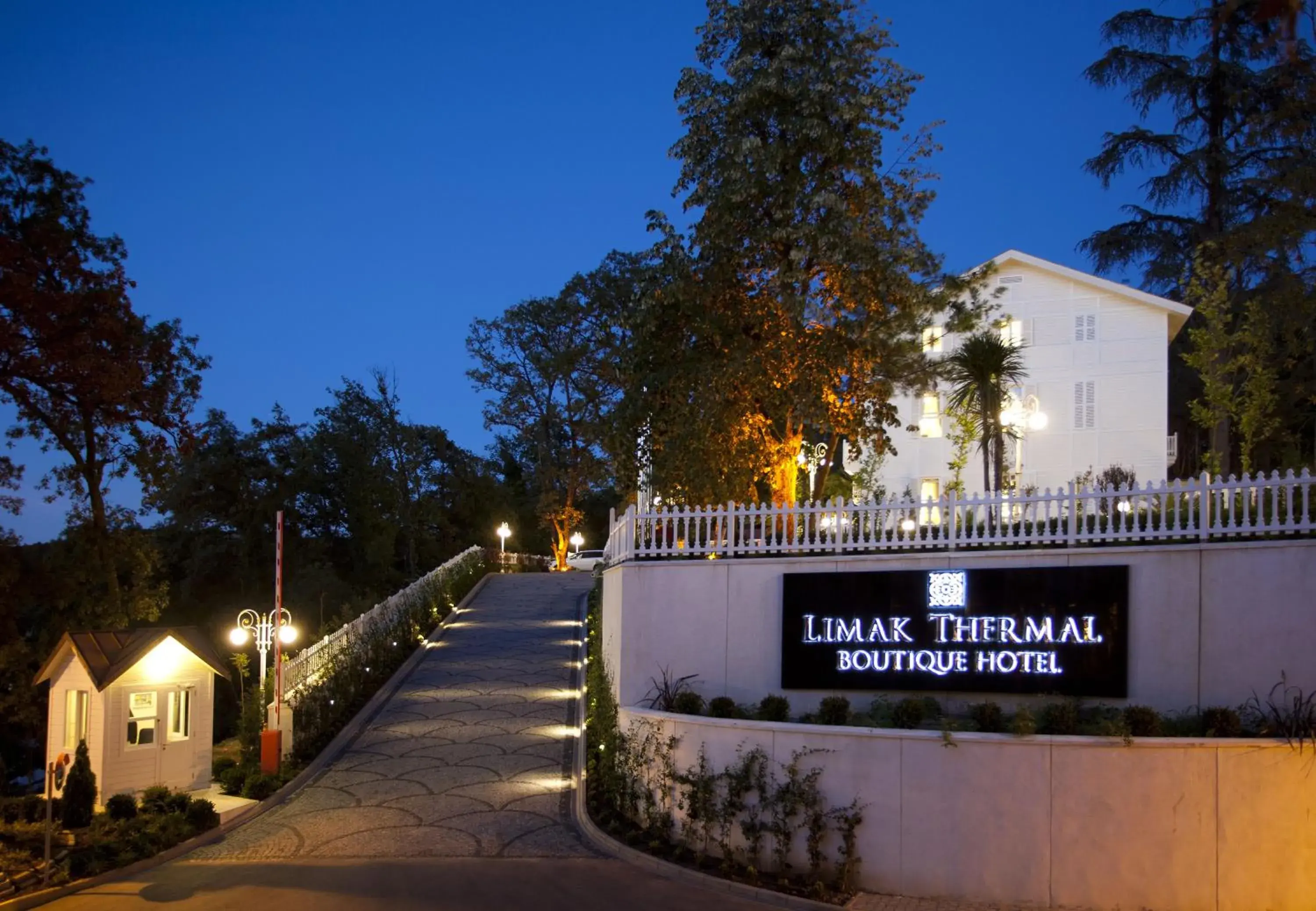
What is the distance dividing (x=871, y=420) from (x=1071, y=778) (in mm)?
10608

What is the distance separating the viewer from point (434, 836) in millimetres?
12109

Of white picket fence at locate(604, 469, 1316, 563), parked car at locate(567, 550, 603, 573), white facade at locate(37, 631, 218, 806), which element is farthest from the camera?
parked car at locate(567, 550, 603, 573)

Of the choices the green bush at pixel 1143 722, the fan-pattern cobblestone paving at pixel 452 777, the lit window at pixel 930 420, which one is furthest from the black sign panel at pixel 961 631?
the lit window at pixel 930 420

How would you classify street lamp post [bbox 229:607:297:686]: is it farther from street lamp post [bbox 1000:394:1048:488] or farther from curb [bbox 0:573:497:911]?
street lamp post [bbox 1000:394:1048:488]

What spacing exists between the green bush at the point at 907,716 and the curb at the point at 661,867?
1.89 m

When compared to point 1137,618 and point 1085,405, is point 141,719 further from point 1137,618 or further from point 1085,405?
point 1085,405

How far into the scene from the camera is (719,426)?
16.2 meters

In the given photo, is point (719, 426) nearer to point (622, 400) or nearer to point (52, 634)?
point (622, 400)

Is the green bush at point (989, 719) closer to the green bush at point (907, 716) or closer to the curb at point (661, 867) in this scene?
the green bush at point (907, 716)

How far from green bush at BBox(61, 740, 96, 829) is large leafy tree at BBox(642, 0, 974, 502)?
8.43 meters

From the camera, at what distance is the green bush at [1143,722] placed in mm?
9695

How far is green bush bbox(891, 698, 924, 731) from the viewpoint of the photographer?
10.7 m

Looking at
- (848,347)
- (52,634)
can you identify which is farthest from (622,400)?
(52,634)

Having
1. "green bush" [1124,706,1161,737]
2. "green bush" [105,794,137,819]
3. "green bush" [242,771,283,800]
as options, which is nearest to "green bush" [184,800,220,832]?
"green bush" [105,794,137,819]
